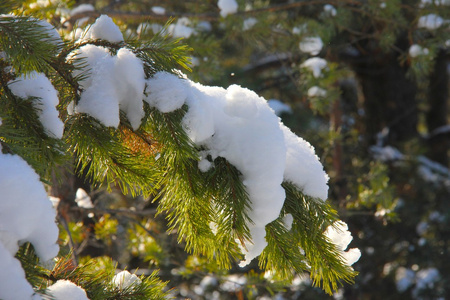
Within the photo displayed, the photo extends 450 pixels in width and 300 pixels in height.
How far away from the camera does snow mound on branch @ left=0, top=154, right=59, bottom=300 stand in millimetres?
544

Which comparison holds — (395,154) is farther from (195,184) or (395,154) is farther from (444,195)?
(195,184)

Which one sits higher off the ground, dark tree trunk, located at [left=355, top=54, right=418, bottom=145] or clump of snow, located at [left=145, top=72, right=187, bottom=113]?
clump of snow, located at [left=145, top=72, right=187, bottom=113]

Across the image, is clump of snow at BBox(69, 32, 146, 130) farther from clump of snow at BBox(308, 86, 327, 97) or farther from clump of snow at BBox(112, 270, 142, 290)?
clump of snow at BBox(308, 86, 327, 97)

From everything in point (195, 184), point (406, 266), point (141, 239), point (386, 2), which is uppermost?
point (195, 184)

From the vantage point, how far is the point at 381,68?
4688mm

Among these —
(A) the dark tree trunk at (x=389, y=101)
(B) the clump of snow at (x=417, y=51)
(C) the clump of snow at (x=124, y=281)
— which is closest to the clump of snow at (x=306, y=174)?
(C) the clump of snow at (x=124, y=281)

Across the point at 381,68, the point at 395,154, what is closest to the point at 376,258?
the point at 395,154

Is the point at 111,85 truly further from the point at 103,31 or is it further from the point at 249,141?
the point at 249,141

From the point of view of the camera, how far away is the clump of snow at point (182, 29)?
224 centimetres

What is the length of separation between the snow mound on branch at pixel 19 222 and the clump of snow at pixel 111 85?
7.9 inches

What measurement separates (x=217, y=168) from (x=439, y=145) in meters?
4.83

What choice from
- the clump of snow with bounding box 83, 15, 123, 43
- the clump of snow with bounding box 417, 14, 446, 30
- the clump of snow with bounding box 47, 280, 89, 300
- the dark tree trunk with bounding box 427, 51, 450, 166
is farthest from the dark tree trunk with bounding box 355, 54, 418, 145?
the clump of snow with bounding box 47, 280, 89, 300

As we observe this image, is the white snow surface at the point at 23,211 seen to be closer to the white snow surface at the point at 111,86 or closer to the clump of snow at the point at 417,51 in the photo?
the white snow surface at the point at 111,86

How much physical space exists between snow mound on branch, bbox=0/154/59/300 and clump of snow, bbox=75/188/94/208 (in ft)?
5.54
